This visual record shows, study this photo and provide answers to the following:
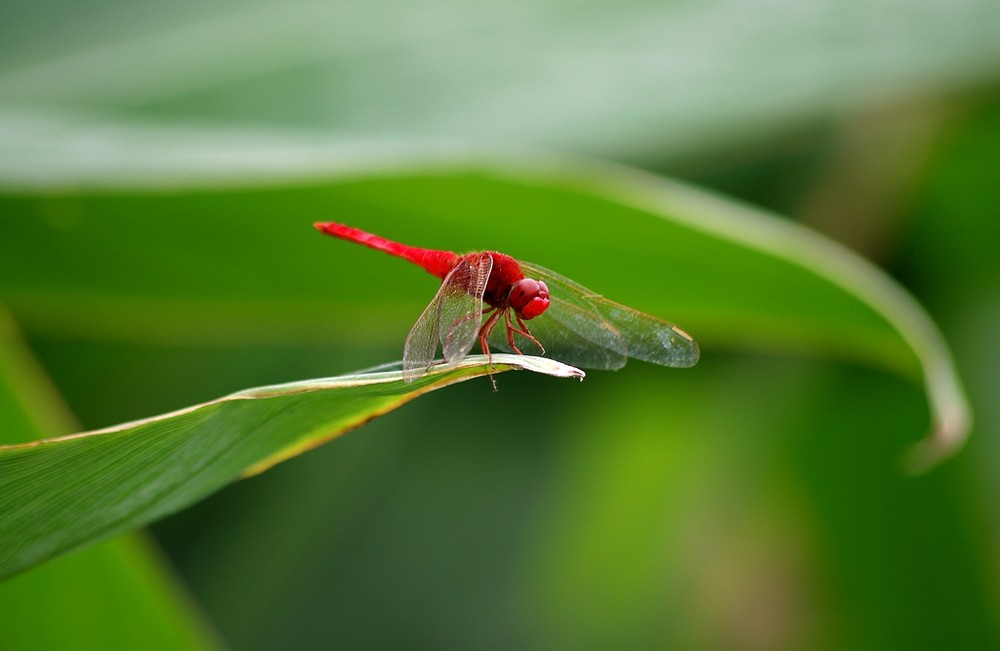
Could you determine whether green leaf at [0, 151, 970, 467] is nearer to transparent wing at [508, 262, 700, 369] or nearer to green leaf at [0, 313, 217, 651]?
transparent wing at [508, 262, 700, 369]

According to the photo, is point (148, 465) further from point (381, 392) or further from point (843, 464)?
point (843, 464)

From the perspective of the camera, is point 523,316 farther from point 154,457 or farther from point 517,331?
point 154,457

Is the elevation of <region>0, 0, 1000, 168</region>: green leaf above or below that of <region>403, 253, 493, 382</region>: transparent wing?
above

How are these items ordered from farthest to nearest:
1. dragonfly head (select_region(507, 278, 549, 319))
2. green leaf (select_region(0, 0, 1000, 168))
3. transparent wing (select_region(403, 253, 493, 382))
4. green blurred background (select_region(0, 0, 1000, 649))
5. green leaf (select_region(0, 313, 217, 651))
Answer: green leaf (select_region(0, 0, 1000, 168))
green blurred background (select_region(0, 0, 1000, 649))
dragonfly head (select_region(507, 278, 549, 319))
transparent wing (select_region(403, 253, 493, 382))
green leaf (select_region(0, 313, 217, 651))

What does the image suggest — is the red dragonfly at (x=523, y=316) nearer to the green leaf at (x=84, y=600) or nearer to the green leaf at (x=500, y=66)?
the green leaf at (x=84, y=600)

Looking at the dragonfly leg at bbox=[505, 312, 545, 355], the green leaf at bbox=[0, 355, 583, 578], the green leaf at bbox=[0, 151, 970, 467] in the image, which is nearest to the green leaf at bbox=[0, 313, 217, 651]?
the green leaf at bbox=[0, 355, 583, 578]

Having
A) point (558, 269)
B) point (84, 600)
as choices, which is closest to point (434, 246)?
point (558, 269)

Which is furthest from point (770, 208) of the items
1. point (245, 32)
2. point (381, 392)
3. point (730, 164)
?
point (381, 392)
